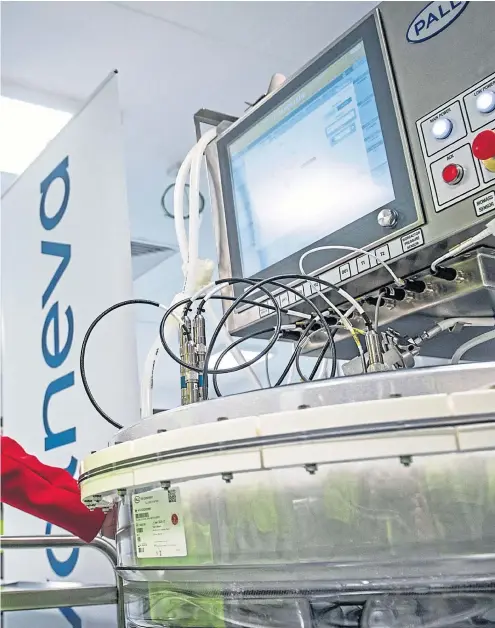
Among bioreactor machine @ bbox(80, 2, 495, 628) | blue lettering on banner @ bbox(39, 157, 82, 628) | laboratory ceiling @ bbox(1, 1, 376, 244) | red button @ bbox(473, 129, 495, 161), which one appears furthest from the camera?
laboratory ceiling @ bbox(1, 1, 376, 244)

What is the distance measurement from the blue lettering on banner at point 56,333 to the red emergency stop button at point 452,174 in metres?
0.98

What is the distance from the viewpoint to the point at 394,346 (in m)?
0.78

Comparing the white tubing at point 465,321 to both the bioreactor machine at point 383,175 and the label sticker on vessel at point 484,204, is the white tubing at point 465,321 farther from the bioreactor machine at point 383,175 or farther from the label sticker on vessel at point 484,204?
the label sticker on vessel at point 484,204

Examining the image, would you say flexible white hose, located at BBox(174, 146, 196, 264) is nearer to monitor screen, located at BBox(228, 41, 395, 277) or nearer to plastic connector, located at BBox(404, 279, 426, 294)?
monitor screen, located at BBox(228, 41, 395, 277)

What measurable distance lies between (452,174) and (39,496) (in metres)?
0.67

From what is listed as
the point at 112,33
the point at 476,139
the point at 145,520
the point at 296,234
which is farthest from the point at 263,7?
the point at 145,520

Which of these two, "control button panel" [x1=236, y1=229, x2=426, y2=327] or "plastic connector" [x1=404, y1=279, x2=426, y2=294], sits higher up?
"control button panel" [x1=236, y1=229, x2=426, y2=327]

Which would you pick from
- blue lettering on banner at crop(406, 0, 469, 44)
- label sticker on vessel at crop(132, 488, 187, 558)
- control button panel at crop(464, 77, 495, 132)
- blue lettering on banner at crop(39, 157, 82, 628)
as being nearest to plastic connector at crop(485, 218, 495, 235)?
control button panel at crop(464, 77, 495, 132)

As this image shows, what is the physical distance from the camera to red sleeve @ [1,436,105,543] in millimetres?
859

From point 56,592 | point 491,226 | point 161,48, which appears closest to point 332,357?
point 491,226

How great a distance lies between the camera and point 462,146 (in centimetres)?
74

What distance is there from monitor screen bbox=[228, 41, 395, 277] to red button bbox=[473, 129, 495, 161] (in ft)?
0.45

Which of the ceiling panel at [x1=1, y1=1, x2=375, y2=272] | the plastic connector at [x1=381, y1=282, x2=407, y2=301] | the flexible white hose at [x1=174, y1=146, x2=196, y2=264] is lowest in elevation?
the plastic connector at [x1=381, y1=282, x2=407, y2=301]

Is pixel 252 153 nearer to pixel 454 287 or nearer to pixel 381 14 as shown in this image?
pixel 381 14
